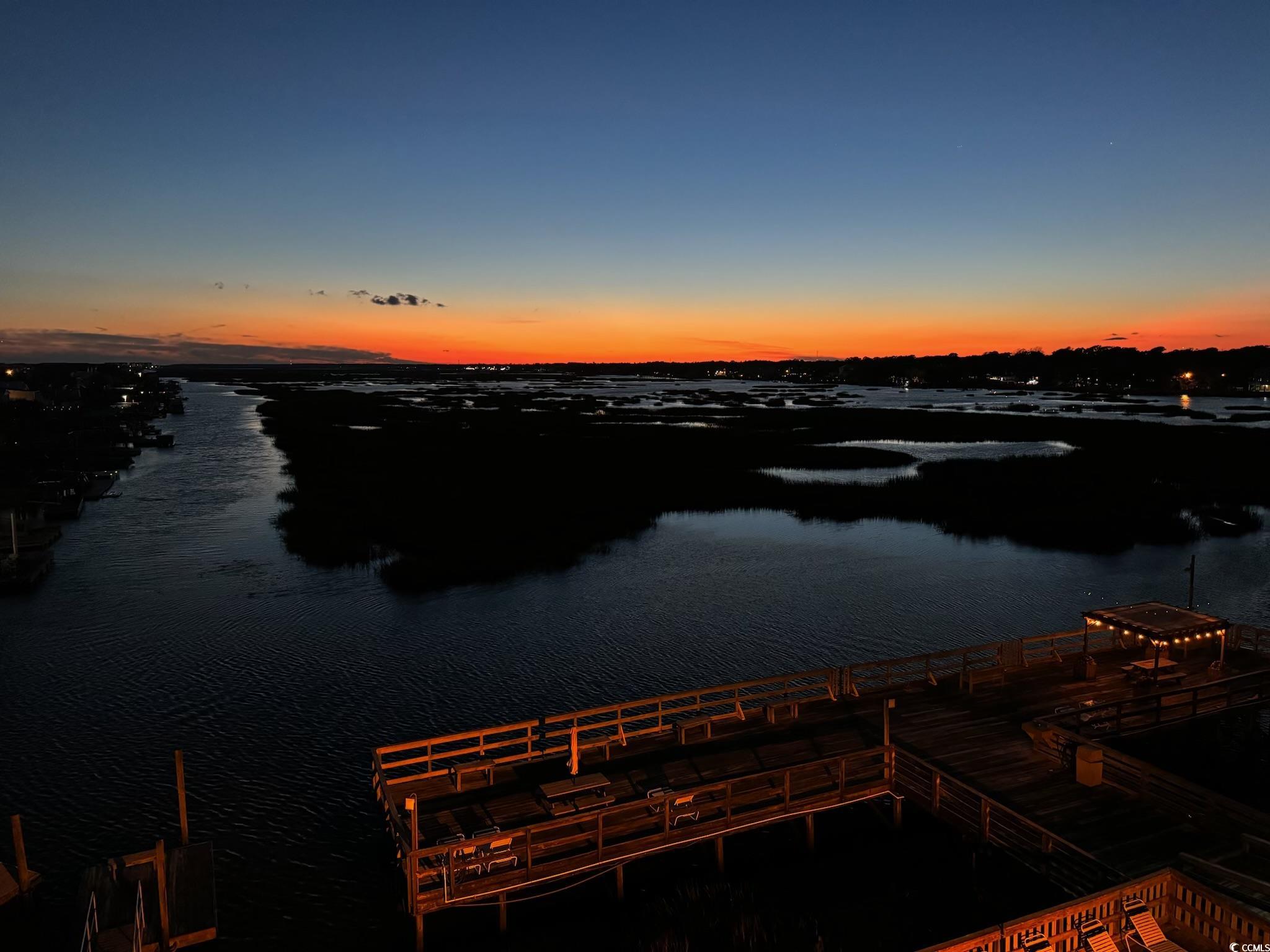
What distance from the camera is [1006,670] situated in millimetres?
22375

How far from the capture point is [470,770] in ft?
54.1

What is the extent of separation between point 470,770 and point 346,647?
47.2ft

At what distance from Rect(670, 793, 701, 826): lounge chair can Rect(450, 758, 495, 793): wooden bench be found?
4.00 m

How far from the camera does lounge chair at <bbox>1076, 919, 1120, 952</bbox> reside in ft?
35.8

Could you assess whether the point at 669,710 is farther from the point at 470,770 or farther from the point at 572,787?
the point at 470,770

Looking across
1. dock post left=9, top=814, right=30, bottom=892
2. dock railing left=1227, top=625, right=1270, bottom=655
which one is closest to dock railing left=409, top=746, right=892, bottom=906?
dock post left=9, top=814, right=30, bottom=892

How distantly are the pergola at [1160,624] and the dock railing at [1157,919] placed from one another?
10.2m

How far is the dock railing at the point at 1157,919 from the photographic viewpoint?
409 inches

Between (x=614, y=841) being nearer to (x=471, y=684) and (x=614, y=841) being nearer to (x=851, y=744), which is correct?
(x=851, y=744)

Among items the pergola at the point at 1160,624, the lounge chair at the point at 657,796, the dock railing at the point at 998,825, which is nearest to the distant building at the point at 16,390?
the lounge chair at the point at 657,796

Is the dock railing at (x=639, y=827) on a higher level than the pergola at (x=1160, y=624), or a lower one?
lower

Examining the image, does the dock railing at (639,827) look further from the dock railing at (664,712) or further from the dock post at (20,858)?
the dock post at (20,858)

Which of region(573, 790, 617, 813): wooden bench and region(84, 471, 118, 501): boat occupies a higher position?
region(573, 790, 617, 813): wooden bench

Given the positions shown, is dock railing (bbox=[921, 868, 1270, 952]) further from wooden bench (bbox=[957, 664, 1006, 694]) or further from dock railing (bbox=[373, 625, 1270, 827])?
wooden bench (bbox=[957, 664, 1006, 694])
